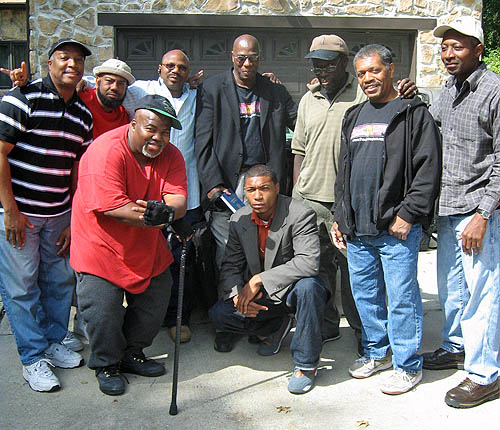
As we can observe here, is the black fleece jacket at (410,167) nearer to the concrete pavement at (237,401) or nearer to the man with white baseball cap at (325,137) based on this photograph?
the man with white baseball cap at (325,137)

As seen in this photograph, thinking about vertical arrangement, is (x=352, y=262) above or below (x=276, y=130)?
below

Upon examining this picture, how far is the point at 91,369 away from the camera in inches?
152

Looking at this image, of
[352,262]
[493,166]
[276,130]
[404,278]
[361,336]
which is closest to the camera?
[493,166]

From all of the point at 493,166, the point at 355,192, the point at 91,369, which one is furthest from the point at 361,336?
the point at 91,369

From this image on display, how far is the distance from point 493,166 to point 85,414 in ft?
8.74

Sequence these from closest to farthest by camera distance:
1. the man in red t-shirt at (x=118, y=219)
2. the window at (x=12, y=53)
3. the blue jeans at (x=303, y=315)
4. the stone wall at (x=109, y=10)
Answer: the man in red t-shirt at (x=118, y=219)
the blue jeans at (x=303, y=315)
the stone wall at (x=109, y=10)
the window at (x=12, y=53)

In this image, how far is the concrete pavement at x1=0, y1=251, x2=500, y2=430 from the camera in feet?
10.7

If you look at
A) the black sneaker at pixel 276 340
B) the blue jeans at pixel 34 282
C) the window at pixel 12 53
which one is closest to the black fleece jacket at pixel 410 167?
the black sneaker at pixel 276 340

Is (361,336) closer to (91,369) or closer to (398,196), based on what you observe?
(398,196)

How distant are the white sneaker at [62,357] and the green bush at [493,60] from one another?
30.6 ft

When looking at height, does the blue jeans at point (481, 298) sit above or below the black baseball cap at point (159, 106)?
below

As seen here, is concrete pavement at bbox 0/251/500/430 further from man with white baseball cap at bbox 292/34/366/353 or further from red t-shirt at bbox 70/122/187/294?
red t-shirt at bbox 70/122/187/294

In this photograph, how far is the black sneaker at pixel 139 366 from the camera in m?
3.84

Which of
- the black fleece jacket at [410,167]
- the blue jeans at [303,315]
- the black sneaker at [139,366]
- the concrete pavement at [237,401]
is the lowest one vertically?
the concrete pavement at [237,401]
